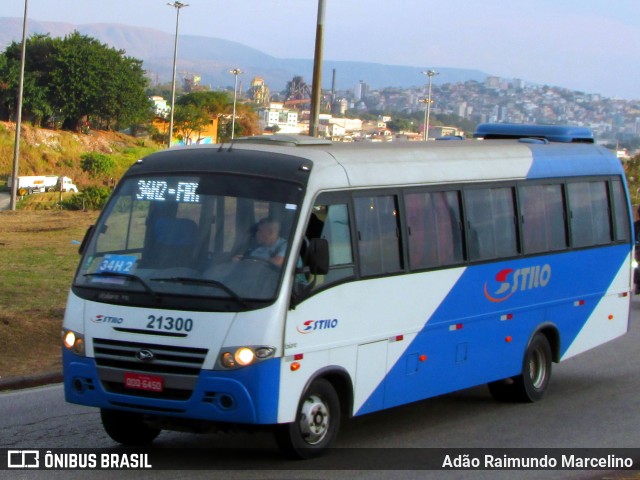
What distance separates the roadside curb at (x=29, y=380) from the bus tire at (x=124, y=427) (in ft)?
11.2

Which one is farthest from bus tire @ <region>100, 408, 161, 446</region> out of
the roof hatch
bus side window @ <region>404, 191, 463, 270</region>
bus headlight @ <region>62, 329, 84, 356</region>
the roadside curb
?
the roof hatch

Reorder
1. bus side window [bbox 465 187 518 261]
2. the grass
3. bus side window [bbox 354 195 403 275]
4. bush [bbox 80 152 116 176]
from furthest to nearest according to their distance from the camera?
bush [bbox 80 152 116 176], the grass, bus side window [bbox 465 187 518 261], bus side window [bbox 354 195 403 275]

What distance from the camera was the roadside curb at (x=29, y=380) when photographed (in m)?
11.9

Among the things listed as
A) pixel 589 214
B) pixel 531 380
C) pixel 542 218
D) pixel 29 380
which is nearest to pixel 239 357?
pixel 531 380

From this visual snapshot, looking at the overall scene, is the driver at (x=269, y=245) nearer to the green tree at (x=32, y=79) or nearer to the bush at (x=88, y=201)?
the bush at (x=88, y=201)

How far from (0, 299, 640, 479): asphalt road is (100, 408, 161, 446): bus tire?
138 millimetres

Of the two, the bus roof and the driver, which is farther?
the bus roof

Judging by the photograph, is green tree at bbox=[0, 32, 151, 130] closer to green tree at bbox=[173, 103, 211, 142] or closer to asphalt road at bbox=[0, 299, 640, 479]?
green tree at bbox=[173, 103, 211, 142]

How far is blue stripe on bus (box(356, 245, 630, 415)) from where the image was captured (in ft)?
31.4

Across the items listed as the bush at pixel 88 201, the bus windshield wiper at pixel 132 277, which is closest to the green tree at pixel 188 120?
the bush at pixel 88 201

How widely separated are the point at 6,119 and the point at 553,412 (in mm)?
84777

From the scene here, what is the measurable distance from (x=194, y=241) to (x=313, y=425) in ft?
5.52

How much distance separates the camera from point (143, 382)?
7.96 m

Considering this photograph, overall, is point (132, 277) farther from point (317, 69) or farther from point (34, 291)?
point (317, 69)
